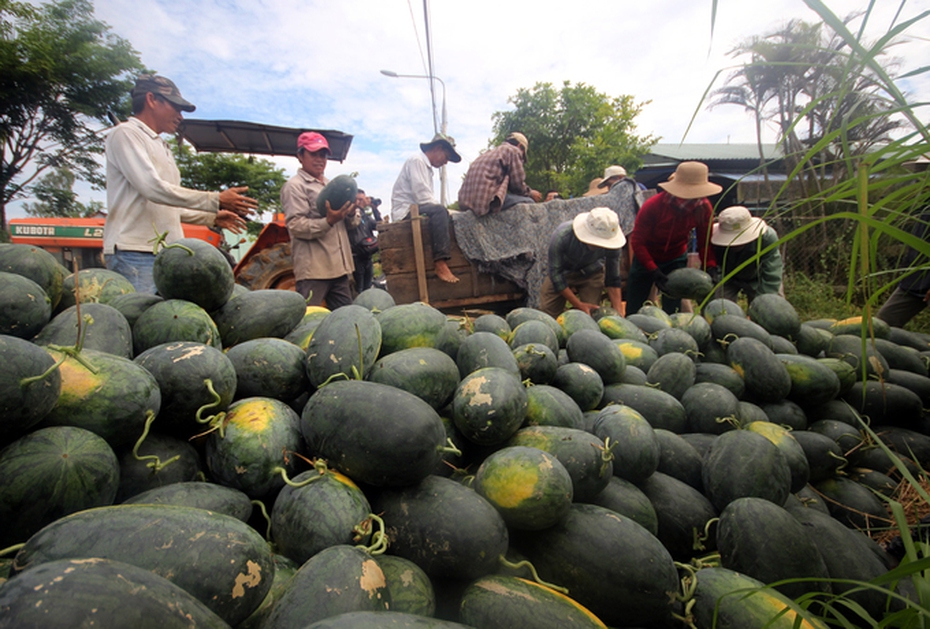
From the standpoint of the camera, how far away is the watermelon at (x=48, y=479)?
0.96 meters

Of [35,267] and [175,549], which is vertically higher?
[35,267]

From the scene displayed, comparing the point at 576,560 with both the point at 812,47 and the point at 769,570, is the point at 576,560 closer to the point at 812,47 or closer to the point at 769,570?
the point at 769,570

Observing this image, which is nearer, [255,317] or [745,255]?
[255,317]

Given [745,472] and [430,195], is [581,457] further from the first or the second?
[430,195]

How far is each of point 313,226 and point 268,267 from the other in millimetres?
3122

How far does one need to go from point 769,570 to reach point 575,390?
36.4 inches

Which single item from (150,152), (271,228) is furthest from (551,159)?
(150,152)

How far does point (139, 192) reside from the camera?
3232 mm

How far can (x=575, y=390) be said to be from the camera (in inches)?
80.1

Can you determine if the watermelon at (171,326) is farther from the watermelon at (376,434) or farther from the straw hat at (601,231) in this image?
the straw hat at (601,231)

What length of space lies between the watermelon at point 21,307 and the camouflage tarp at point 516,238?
4696 mm

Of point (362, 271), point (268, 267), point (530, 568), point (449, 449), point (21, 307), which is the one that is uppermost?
point (268, 267)

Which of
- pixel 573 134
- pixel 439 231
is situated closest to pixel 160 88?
pixel 439 231

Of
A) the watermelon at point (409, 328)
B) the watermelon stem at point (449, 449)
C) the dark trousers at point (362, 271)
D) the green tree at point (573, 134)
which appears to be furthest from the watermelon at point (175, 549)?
the green tree at point (573, 134)
